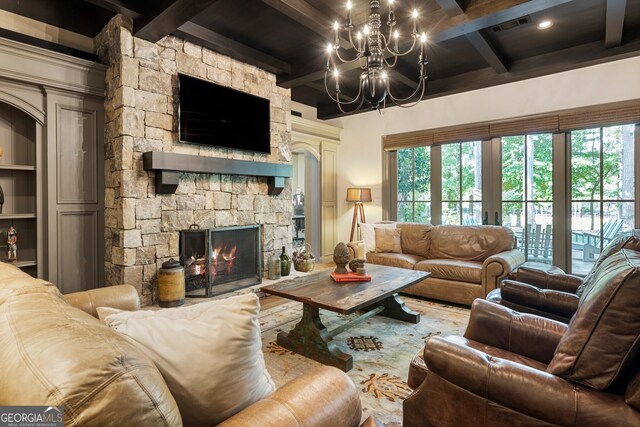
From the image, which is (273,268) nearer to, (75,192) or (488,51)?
(75,192)

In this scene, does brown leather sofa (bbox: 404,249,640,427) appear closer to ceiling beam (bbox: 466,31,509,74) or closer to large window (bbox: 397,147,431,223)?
ceiling beam (bbox: 466,31,509,74)

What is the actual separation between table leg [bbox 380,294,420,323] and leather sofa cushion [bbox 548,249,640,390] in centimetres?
207

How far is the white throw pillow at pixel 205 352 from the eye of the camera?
806mm

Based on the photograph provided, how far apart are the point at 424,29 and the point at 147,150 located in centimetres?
294

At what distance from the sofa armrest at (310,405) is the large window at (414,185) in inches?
186

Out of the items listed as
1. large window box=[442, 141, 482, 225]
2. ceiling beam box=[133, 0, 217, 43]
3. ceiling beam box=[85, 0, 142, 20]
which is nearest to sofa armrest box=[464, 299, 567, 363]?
ceiling beam box=[133, 0, 217, 43]

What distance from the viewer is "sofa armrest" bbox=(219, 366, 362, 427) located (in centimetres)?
82

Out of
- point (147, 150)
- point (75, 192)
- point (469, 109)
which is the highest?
point (469, 109)

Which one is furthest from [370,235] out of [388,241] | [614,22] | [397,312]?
[614,22]

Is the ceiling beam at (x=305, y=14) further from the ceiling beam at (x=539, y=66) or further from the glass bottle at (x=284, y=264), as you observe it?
the glass bottle at (x=284, y=264)

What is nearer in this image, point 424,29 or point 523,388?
point 523,388

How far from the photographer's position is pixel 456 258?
4.24 meters

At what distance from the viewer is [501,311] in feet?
5.90

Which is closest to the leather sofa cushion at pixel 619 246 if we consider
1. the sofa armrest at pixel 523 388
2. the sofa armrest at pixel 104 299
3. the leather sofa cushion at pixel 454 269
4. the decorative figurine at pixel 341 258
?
the sofa armrest at pixel 523 388
